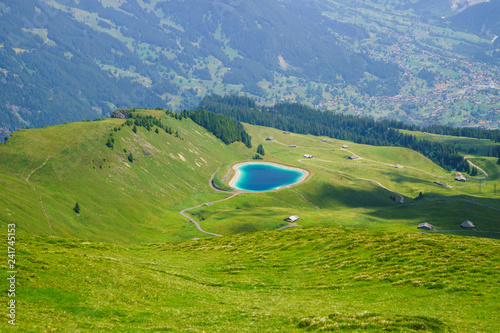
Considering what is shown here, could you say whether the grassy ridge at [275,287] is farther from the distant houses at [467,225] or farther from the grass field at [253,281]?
the distant houses at [467,225]

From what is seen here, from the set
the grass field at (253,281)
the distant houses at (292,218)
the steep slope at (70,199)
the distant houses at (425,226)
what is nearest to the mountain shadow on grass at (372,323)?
the grass field at (253,281)

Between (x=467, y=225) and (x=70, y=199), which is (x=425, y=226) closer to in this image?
(x=467, y=225)

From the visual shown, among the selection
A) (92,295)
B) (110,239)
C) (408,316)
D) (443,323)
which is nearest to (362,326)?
(408,316)

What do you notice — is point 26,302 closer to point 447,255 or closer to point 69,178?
point 447,255

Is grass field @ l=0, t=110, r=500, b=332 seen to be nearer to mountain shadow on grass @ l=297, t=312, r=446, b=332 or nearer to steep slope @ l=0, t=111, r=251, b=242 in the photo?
mountain shadow on grass @ l=297, t=312, r=446, b=332

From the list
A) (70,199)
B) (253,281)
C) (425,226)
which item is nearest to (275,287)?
(253,281)

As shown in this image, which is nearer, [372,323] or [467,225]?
[372,323]

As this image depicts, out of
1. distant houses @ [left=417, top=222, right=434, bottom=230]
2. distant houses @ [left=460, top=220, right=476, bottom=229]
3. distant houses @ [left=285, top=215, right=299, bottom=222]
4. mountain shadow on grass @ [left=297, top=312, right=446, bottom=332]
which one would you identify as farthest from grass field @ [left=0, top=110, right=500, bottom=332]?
distant houses @ [left=460, top=220, right=476, bottom=229]
